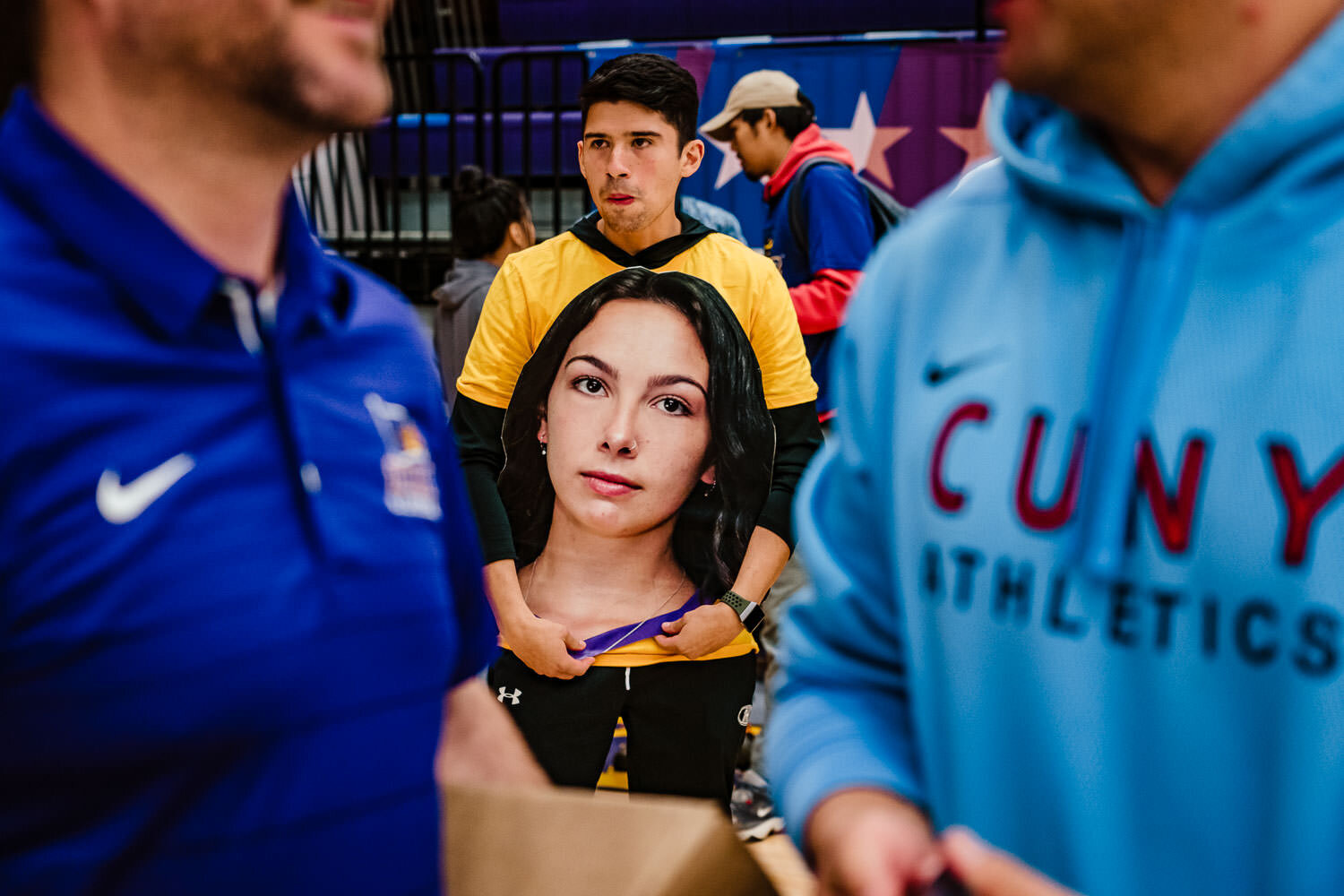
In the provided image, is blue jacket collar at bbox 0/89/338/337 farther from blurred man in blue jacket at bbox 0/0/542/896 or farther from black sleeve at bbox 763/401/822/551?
black sleeve at bbox 763/401/822/551

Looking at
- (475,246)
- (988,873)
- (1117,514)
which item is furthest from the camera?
(475,246)

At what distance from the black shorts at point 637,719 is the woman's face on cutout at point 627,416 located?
32 centimetres

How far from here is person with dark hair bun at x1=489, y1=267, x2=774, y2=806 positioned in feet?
7.42

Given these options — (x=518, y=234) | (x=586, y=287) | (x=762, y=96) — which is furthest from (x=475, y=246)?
(x=586, y=287)

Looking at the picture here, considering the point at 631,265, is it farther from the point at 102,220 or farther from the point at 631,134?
the point at 102,220

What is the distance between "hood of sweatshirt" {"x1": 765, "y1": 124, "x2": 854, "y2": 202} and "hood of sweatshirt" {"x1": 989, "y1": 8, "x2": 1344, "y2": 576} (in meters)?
2.49

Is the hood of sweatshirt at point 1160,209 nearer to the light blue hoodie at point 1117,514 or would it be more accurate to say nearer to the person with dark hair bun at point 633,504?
the light blue hoodie at point 1117,514

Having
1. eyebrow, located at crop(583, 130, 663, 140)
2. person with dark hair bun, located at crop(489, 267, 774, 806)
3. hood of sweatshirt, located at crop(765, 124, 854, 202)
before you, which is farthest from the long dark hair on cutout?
hood of sweatshirt, located at crop(765, 124, 854, 202)

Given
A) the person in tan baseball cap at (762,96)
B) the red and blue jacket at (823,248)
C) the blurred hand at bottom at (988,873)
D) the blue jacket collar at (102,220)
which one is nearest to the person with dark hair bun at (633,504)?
the red and blue jacket at (823,248)

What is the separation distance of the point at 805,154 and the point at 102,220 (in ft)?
8.81

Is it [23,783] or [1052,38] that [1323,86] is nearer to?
[1052,38]

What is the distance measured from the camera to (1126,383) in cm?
82

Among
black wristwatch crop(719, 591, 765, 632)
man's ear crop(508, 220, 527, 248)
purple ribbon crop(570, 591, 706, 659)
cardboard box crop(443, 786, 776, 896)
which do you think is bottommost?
purple ribbon crop(570, 591, 706, 659)

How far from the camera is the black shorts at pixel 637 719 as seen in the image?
7.49 ft
